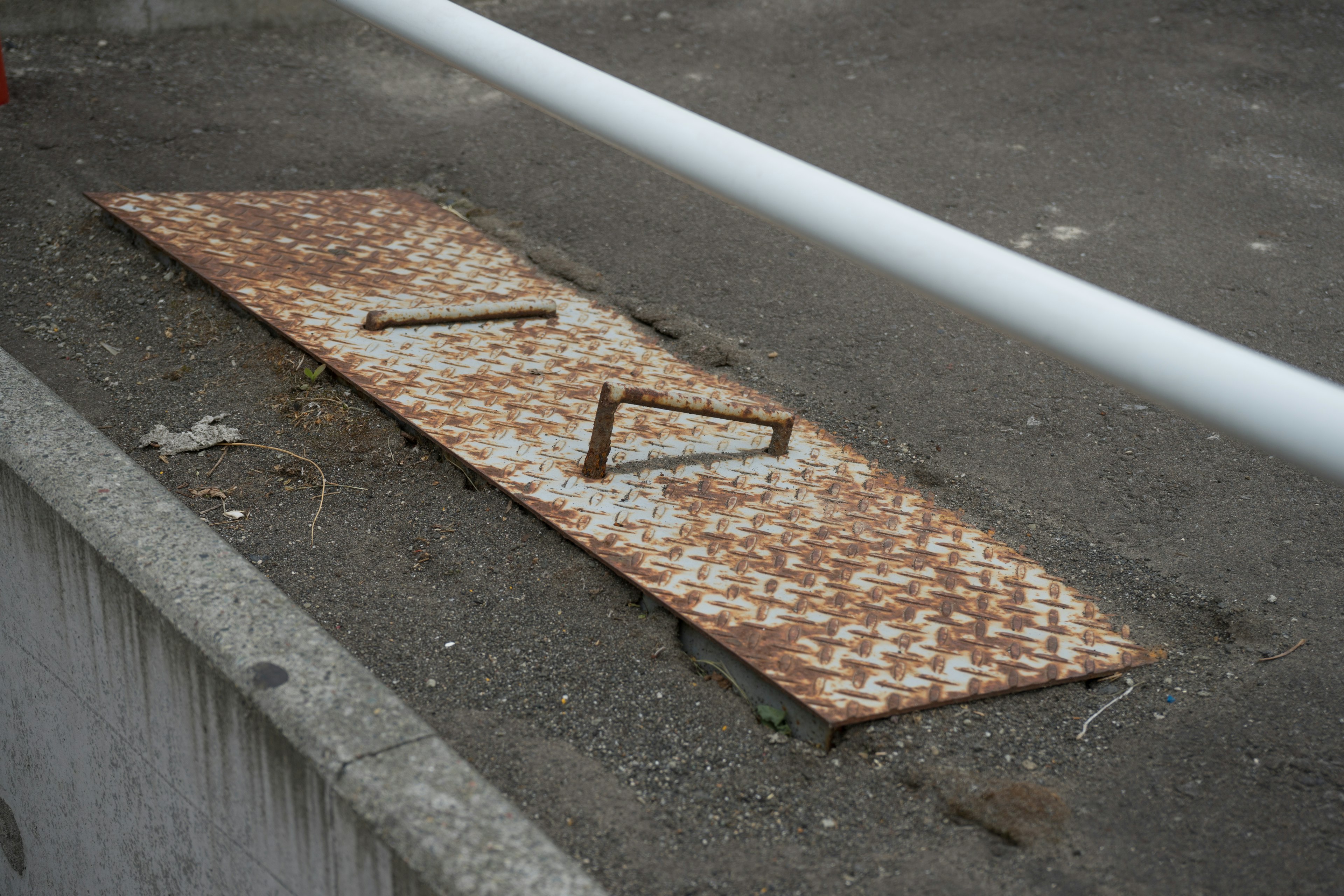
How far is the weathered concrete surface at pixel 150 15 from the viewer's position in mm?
6023

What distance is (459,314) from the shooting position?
3.76m

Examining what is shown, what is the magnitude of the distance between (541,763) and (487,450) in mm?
1061

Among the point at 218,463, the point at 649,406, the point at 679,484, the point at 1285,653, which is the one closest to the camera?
the point at 1285,653

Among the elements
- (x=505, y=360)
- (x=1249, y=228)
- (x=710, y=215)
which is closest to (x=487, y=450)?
(x=505, y=360)

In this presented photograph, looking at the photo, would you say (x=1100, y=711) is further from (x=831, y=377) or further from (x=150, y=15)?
(x=150, y=15)

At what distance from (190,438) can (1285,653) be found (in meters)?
2.95

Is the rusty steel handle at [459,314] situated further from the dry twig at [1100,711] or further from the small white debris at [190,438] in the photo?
the dry twig at [1100,711]

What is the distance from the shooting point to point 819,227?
188 centimetres

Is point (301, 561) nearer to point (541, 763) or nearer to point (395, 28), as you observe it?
point (541, 763)

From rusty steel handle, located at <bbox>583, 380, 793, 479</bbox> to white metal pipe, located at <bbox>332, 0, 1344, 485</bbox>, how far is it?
0.79 meters

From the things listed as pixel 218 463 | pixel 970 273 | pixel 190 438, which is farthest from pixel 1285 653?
pixel 190 438

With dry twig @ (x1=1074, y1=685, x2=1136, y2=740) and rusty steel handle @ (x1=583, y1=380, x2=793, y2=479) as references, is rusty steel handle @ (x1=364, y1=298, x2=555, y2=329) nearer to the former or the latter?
rusty steel handle @ (x1=583, y1=380, x2=793, y2=479)

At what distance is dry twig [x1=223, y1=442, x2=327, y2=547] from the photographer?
3.00m

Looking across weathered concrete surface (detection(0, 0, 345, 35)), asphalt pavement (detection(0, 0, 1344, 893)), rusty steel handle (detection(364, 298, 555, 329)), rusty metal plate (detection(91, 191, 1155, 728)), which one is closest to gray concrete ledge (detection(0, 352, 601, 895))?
asphalt pavement (detection(0, 0, 1344, 893))
